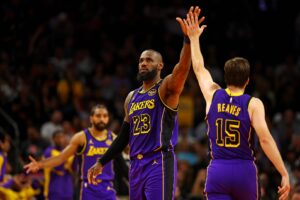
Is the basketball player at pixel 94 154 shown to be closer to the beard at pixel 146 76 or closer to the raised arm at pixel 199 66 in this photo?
the beard at pixel 146 76

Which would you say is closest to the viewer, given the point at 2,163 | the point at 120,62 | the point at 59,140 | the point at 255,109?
the point at 255,109

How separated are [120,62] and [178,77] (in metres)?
9.93

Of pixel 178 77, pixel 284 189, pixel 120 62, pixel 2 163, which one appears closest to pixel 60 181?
pixel 2 163

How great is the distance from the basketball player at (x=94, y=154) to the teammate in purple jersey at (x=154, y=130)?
227 cm

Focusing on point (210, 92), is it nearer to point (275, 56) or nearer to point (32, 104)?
point (32, 104)

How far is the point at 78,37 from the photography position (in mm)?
17922

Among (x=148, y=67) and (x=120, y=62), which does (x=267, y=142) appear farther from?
(x=120, y=62)

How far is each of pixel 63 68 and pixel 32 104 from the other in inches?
69.8

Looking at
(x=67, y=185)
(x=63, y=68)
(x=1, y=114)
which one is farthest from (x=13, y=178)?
(x=63, y=68)

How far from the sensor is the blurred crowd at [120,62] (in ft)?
49.3

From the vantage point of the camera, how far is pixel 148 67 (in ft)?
26.1

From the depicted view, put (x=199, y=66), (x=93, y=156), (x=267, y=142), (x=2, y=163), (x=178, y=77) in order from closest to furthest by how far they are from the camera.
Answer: (x=267, y=142) < (x=199, y=66) < (x=178, y=77) < (x=93, y=156) < (x=2, y=163)

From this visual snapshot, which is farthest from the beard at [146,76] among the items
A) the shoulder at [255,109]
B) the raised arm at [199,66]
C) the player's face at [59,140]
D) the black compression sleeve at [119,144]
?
the player's face at [59,140]

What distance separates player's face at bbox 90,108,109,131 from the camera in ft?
35.0
